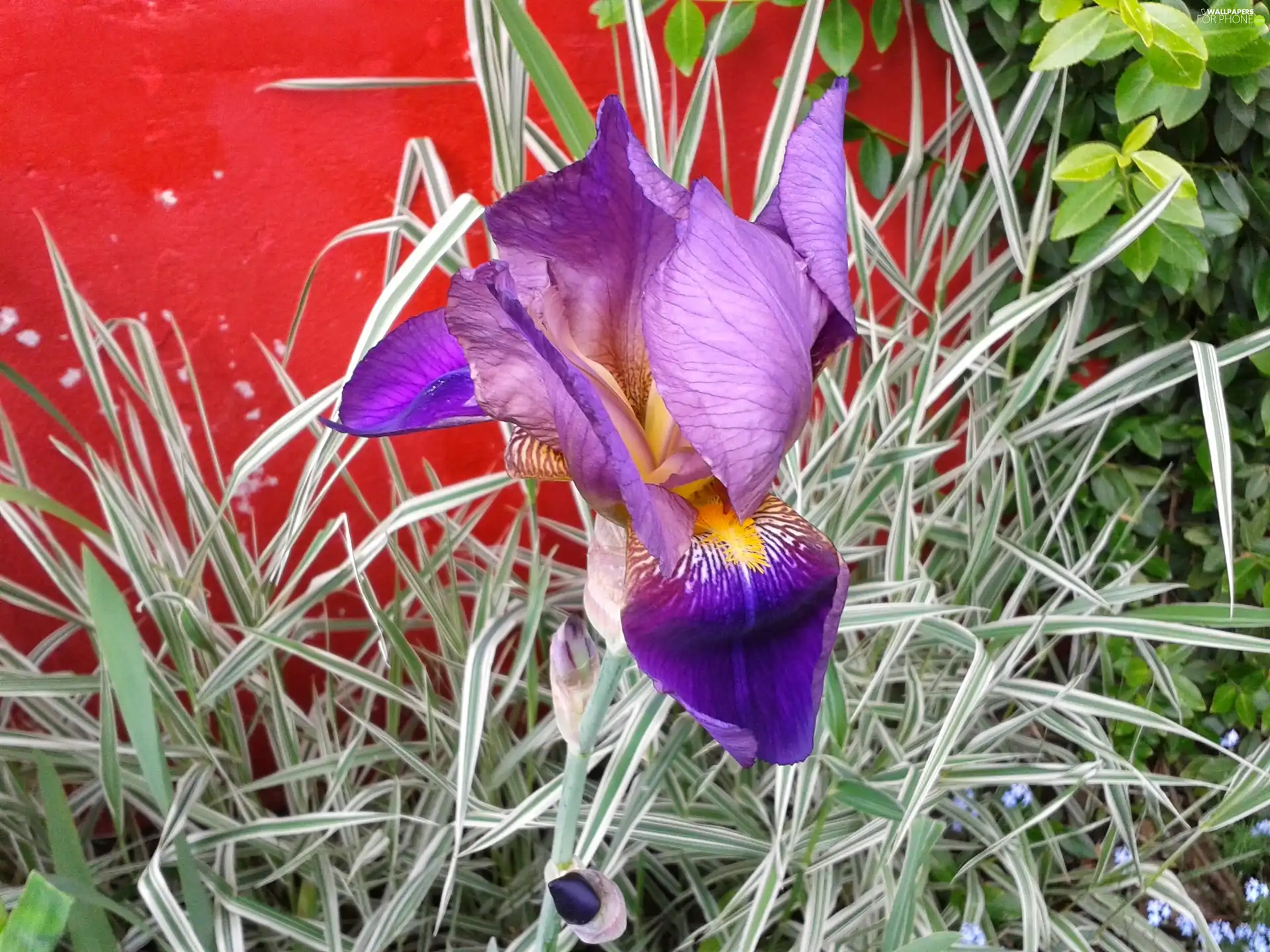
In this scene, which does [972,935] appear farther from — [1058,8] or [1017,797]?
[1058,8]

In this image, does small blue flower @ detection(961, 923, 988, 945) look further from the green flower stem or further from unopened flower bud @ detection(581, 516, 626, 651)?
unopened flower bud @ detection(581, 516, 626, 651)

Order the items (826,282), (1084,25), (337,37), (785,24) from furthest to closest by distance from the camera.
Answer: (785,24) < (337,37) < (1084,25) < (826,282)

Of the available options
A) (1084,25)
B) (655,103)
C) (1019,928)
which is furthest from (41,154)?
(1019,928)

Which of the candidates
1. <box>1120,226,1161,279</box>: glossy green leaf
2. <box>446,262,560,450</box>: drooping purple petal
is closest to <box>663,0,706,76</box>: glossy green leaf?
<box>1120,226,1161,279</box>: glossy green leaf

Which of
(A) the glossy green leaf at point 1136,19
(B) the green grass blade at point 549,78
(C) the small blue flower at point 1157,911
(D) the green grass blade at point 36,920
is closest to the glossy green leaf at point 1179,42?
(A) the glossy green leaf at point 1136,19

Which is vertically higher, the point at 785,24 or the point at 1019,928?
the point at 785,24

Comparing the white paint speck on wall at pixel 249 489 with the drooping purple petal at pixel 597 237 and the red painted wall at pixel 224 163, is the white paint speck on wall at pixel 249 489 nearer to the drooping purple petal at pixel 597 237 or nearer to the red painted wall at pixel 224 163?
the red painted wall at pixel 224 163

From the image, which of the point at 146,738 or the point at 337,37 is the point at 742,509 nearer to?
the point at 146,738
